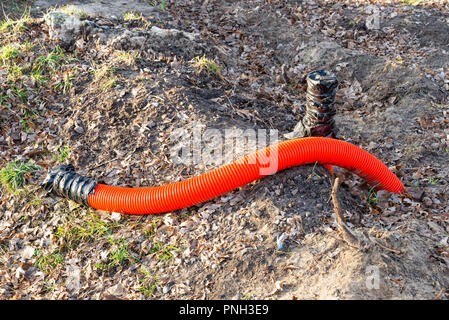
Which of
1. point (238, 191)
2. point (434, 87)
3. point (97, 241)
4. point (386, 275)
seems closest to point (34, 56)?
point (97, 241)

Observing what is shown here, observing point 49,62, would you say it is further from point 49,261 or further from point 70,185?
point 49,261

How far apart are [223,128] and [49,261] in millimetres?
2510

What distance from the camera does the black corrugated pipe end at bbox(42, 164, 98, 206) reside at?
4.62 meters

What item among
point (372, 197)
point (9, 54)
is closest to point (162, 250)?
point (372, 197)

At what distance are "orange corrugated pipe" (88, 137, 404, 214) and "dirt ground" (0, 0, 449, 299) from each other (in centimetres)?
14

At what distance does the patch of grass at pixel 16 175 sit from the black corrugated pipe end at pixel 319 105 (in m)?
3.29

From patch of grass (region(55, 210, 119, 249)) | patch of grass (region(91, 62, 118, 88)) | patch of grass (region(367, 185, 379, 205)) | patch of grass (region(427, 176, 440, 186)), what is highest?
patch of grass (region(91, 62, 118, 88))

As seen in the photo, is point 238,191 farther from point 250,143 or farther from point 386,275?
point 386,275

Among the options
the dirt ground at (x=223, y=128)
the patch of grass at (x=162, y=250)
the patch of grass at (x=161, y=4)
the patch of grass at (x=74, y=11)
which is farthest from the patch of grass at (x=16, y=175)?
the patch of grass at (x=161, y=4)

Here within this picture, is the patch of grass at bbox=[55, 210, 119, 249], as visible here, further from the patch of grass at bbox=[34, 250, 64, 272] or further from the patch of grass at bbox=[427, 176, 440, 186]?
the patch of grass at bbox=[427, 176, 440, 186]

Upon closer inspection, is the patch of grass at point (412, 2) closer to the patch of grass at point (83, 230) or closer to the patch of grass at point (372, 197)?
the patch of grass at point (372, 197)

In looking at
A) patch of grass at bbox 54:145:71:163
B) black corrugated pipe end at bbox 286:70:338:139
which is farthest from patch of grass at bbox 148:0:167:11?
black corrugated pipe end at bbox 286:70:338:139

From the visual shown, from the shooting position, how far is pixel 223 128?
5297 mm

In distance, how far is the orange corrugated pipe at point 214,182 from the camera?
4.48 metres
